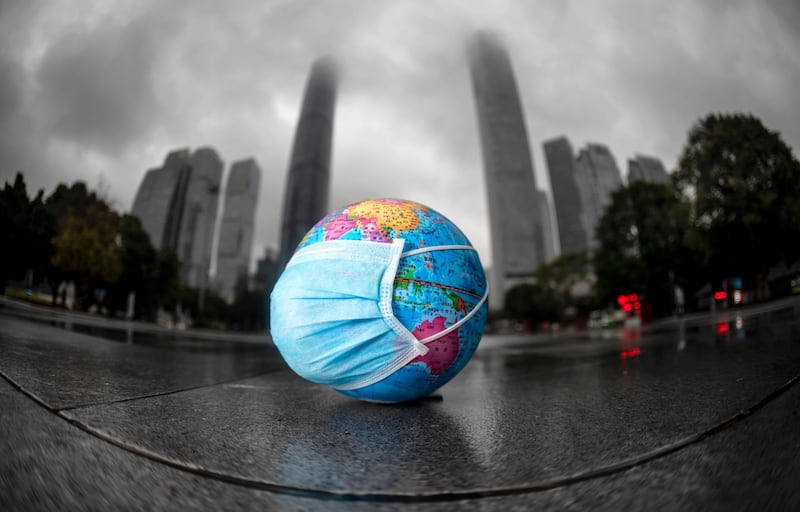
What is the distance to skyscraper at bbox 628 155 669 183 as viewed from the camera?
33.0 m

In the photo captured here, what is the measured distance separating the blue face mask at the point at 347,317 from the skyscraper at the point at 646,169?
3704 cm

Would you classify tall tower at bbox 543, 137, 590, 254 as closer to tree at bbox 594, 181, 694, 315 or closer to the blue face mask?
tree at bbox 594, 181, 694, 315

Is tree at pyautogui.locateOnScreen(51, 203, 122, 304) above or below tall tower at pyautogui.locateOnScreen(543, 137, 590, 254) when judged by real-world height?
below

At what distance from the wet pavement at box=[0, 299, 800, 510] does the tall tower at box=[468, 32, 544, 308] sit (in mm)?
112266

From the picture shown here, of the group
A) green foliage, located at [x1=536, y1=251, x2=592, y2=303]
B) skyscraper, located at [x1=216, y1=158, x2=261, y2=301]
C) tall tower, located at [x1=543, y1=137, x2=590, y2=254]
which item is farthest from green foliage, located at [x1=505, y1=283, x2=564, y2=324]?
tall tower, located at [x1=543, y1=137, x2=590, y2=254]

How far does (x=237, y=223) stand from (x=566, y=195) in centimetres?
11190

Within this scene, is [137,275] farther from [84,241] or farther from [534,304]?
[534,304]

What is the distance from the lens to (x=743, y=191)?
684 inches

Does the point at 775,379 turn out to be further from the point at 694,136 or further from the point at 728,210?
the point at 694,136

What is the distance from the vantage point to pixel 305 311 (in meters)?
2.03

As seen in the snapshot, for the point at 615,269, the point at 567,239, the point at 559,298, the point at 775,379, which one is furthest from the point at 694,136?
the point at 567,239

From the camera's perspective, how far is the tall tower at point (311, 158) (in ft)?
363

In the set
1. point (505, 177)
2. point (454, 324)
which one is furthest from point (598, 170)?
point (454, 324)

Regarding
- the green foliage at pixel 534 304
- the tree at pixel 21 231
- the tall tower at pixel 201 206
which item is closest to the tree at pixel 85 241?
the tree at pixel 21 231
